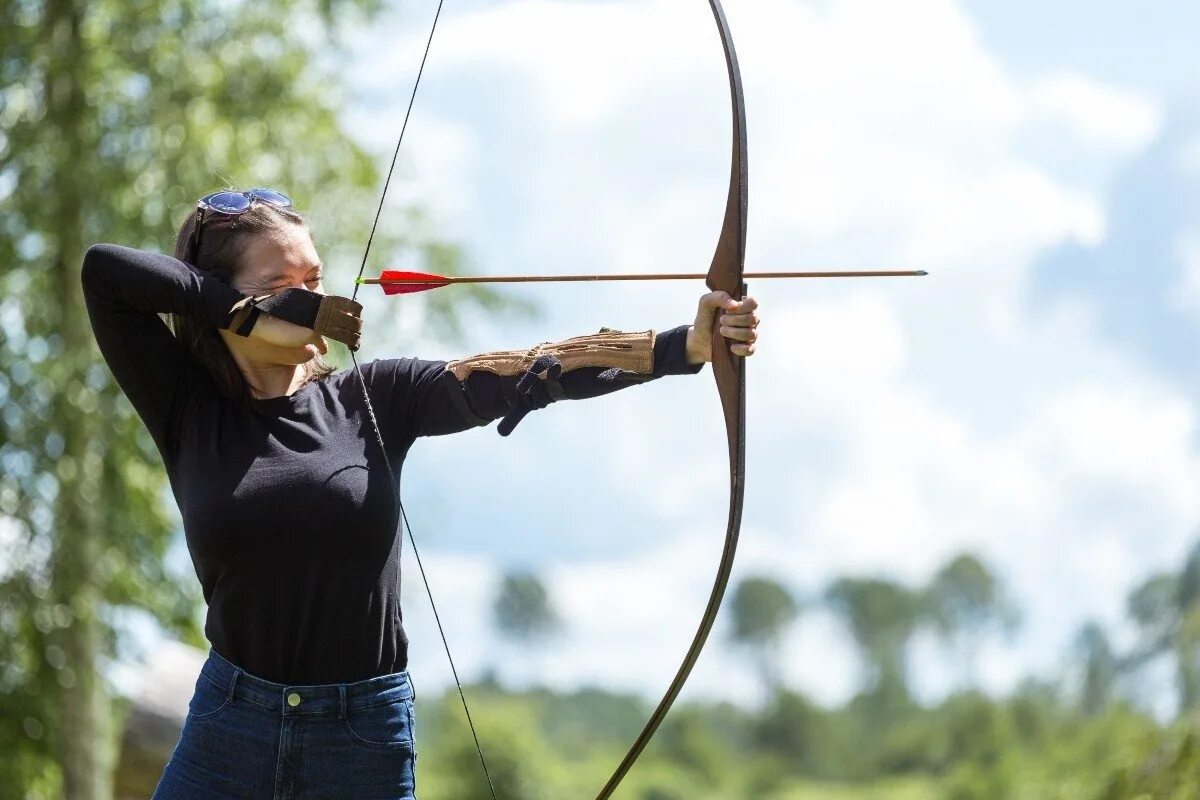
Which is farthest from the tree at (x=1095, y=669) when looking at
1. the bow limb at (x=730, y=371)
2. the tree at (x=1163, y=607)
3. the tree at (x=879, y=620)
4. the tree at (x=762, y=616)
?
the bow limb at (x=730, y=371)

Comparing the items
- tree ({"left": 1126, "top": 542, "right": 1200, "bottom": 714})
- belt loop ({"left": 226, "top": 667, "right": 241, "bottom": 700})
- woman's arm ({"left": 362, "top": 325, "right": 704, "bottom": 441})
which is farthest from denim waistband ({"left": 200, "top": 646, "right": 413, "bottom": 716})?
tree ({"left": 1126, "top": 542, "right": 1200, "bottom": 714})

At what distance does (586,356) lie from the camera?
5.44ft

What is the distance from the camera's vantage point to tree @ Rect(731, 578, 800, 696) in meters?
12.4

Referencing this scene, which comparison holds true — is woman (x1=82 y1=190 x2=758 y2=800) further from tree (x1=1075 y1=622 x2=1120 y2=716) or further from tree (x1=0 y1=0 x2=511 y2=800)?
tree (x1=1075 y1=622 x2=1120 y2=716)

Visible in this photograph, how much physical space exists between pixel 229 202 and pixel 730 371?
0.60 meters

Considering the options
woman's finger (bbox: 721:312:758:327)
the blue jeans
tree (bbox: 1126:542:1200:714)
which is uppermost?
woman's finger (bbox: 721:312:758:327)

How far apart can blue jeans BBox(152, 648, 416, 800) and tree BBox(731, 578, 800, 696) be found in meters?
10.9

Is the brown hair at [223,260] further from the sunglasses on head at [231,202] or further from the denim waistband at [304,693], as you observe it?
the denim waistband at [304,693]

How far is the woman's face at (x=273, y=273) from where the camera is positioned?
170 centimetres

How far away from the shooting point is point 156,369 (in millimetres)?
1689

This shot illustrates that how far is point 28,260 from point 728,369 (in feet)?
14.9

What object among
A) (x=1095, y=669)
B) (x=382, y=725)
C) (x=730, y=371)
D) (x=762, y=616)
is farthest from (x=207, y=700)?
(x=762, y=616)

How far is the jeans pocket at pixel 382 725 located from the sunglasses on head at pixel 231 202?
1.84ft

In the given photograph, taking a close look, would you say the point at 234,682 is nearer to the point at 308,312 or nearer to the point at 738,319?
the point at 308,312
